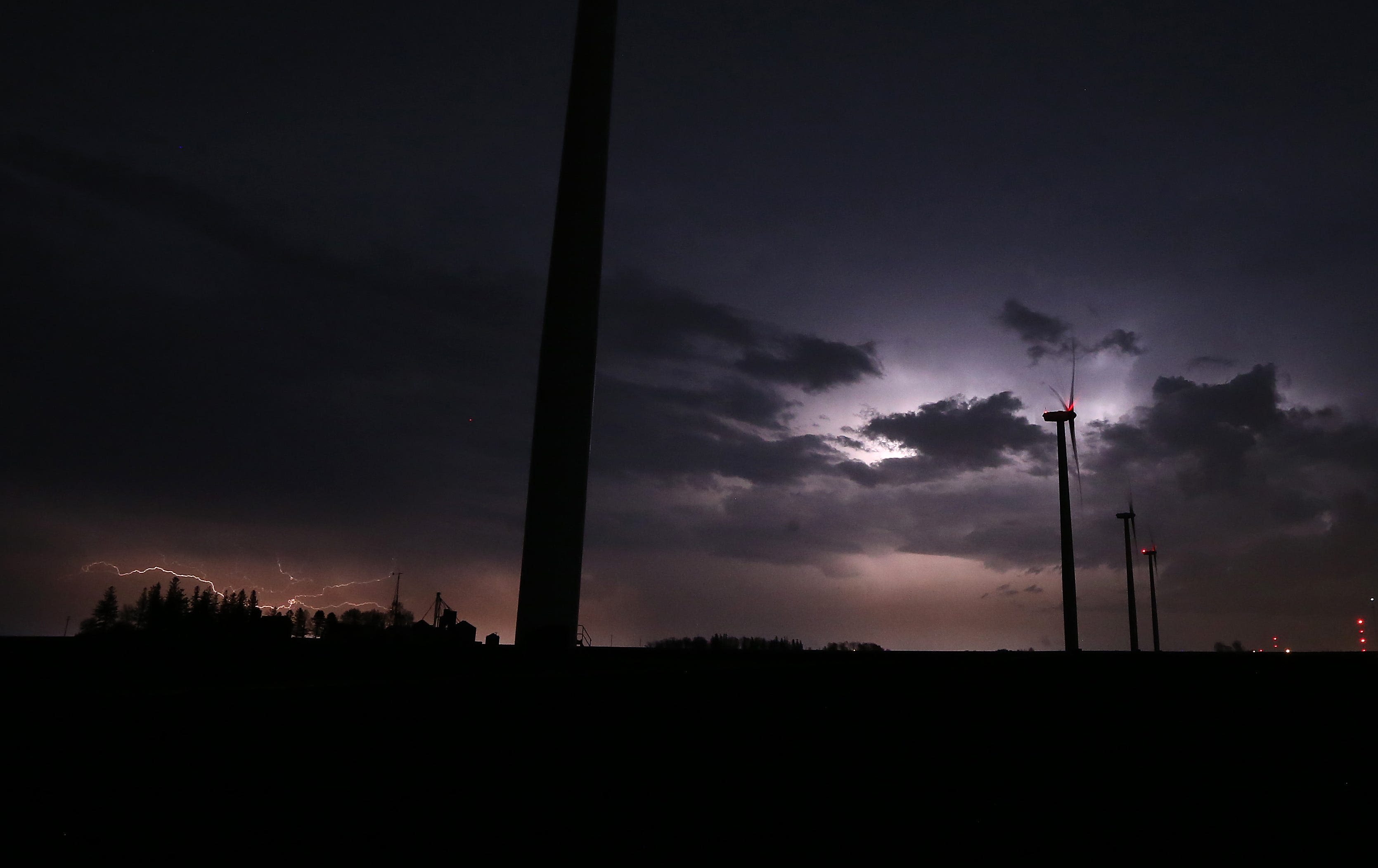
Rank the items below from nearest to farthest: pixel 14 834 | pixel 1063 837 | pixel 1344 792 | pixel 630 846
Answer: pixel 14 834 → pixel 630 846 → pixel 1063 837 → pixel 1344 792

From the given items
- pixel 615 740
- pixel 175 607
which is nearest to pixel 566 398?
pixel 615 740

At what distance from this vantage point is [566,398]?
29.5 meters

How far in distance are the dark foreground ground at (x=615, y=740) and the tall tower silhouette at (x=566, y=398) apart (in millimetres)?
15722

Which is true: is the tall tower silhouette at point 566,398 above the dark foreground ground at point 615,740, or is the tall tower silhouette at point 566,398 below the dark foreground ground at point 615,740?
above

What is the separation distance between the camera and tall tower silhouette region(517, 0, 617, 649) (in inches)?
1128

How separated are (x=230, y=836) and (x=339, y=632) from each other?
2664 centimetres

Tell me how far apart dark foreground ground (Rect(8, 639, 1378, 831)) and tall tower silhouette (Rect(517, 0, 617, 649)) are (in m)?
15.7

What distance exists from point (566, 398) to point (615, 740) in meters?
22.9

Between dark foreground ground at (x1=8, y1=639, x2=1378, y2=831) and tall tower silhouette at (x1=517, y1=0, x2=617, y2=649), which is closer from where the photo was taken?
dark foreground ground at (x1=8, y1=639, x2=1378, y2=831)

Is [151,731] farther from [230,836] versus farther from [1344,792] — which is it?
[1344,792]

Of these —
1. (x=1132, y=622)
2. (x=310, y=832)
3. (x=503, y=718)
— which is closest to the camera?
(x=310, y=832)

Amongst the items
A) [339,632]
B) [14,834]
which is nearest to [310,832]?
[14,834]

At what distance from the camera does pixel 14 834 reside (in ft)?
14.4

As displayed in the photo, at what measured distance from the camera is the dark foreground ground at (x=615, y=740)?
5.36 meters
